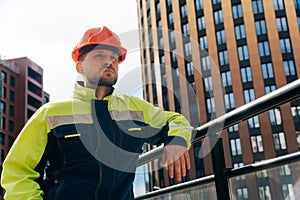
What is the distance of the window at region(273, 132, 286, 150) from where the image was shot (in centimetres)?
3781

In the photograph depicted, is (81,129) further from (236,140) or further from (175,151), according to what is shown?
(236,140)

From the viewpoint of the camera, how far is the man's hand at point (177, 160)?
1.59 metres

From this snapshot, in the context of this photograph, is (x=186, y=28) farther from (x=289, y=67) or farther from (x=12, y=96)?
(x=12, y=96)

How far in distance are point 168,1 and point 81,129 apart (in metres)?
45.5

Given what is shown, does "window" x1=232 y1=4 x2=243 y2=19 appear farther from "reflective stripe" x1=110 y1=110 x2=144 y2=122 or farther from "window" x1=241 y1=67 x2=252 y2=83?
"reflective stripe" x1=110 y1=110 x2=144 y2=122

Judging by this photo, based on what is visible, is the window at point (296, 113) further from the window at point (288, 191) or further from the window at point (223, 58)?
the window at point (288, 191)

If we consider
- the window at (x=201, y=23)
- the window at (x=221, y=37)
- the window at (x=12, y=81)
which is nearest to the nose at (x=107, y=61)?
the window at (x=221, y=37)

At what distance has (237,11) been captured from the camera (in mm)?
41656

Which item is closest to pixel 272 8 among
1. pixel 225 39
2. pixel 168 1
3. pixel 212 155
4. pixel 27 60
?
pixel 225 39

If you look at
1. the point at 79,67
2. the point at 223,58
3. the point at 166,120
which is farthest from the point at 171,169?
the point at 223,58

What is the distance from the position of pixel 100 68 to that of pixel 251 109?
2.21 ft

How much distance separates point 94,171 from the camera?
5.69ft

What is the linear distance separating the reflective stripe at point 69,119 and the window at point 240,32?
→ 133ft

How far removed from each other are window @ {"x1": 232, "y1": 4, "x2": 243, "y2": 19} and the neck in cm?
4132
